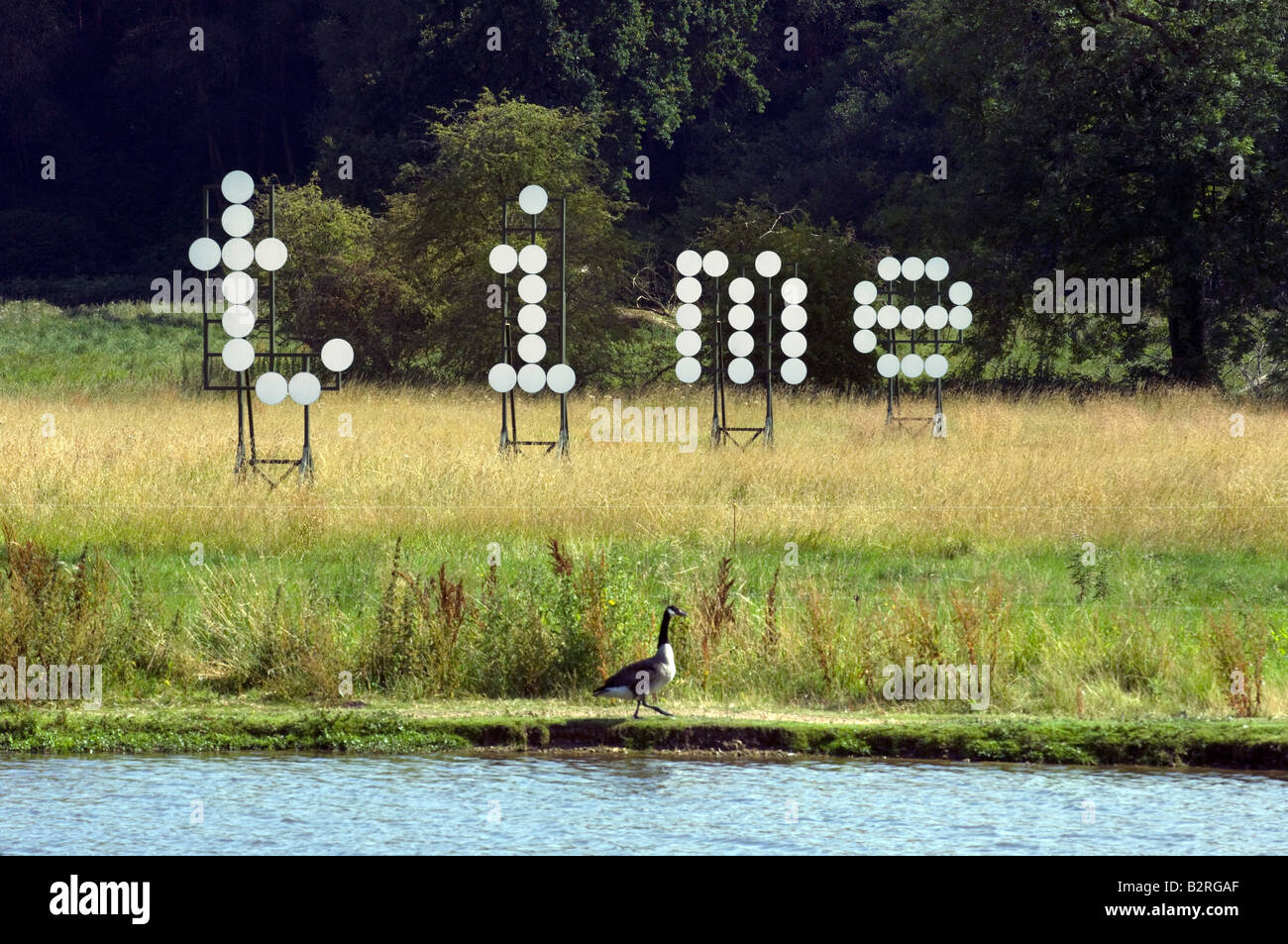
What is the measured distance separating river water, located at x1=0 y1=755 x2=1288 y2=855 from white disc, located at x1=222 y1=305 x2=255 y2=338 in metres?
8.31

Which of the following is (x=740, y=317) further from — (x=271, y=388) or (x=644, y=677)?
(x=644, y=677)

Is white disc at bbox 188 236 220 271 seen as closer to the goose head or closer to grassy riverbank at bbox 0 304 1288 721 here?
grassy riverbank at bbox 0 304 1288 721

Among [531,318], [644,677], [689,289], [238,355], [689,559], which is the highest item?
[689,289]

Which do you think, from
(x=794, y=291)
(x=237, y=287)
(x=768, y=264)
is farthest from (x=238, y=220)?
(x=794, y=291)

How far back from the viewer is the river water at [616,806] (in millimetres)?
7461

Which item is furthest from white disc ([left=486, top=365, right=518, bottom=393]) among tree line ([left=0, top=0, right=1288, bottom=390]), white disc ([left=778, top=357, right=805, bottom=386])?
tree line ([left=0, top=0, right=1288, bottom=390])

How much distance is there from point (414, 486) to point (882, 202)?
34737 mm

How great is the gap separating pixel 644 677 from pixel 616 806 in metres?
1.32

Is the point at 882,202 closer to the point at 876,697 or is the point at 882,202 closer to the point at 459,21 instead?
the point at 459,21

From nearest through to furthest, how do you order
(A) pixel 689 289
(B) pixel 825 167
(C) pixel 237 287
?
(C) pixel 237 287 < (A) pixel 689 289 < (B) pixel 825 167

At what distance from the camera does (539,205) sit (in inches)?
788

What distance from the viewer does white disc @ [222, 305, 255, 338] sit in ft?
55.1

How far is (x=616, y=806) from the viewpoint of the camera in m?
8.05
